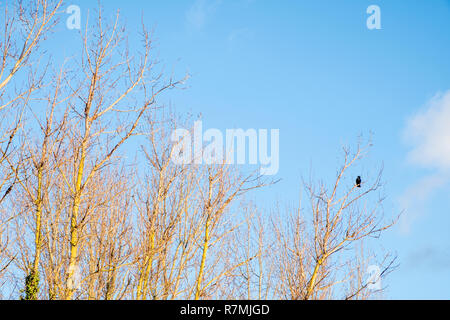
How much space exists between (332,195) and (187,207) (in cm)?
320

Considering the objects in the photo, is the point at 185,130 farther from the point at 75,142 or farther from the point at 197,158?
the point at 75,142

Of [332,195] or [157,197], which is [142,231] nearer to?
[157,197]

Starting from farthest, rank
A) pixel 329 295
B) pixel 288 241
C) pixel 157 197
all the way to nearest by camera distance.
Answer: pixel 329 295, pixel 288 241, pixel 157 197

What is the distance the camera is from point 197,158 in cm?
1093

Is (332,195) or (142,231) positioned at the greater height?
(332,195)

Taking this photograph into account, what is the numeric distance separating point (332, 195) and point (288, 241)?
115 inches
